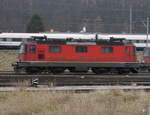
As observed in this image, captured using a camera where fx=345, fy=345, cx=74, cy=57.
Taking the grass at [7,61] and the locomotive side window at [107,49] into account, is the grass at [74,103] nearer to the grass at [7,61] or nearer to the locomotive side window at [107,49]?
the locomotive side window at [107,49]

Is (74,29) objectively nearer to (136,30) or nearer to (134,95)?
(136,30)

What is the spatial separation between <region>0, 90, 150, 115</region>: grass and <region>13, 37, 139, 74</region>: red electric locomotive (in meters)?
10.7

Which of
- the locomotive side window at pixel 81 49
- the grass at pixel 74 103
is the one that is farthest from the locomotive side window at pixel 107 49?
the grass at pixel 74 103

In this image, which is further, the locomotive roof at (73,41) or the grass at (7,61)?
the grass at (7,61)

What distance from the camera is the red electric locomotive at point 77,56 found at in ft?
79.6

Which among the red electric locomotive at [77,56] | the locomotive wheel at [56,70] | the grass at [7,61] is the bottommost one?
the grass at [7,61]

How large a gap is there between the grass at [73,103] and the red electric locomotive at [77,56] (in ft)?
35.2

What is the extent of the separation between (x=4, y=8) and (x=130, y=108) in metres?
94.3

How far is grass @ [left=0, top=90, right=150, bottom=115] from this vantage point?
31.8 feet

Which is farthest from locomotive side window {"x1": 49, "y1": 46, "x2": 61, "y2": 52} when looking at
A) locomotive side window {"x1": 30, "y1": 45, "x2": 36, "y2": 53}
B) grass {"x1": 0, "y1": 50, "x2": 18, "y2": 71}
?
grass {"x1": 0, "y1": 50, "x2": 18, "y2": 71}

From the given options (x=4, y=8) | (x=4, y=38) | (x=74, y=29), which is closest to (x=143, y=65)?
(x=4, y=38)

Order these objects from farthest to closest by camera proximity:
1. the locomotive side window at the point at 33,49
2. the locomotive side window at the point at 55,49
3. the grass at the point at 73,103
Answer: the locomotive side window at the point at 55,49 → the locomotive side window at the point at 33,49 → the grass at the point at 73,103

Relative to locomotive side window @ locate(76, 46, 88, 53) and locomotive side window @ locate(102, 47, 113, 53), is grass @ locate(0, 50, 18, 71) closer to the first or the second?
locomotive side window @ locate(76, 46, 88, 53)

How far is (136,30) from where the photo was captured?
3900 inches
